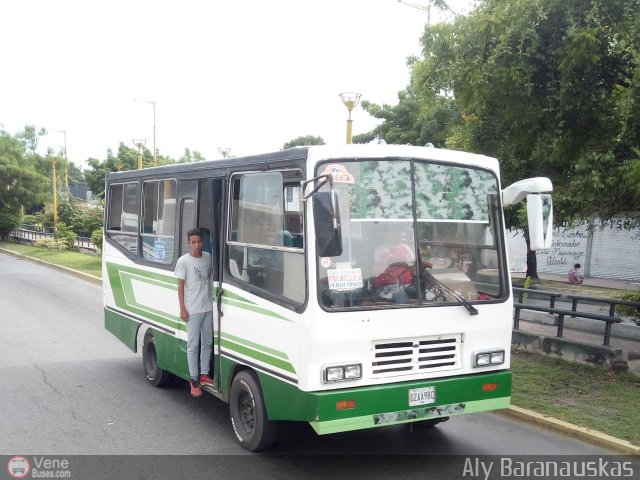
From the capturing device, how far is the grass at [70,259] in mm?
22891

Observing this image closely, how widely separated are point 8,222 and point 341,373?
41.3 meters

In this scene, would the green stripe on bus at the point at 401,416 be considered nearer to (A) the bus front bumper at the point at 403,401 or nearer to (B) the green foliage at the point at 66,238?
(A) the bus front bumper at the point at 403,401

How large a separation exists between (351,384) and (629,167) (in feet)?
14.9

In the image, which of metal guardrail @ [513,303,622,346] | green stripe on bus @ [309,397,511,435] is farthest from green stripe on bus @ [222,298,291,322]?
metal guardrail @ [513,303,622,346]

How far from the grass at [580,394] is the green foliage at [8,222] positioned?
3941cm

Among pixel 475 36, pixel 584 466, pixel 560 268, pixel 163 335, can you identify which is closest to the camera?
pixel 584 466

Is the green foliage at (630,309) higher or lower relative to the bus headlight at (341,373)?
lower

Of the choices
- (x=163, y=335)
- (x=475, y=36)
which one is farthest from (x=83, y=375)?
(x=475, y=36)

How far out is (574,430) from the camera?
600 centimetres

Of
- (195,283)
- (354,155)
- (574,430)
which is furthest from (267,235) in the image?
(574,430)

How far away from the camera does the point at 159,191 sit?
7.36 meters

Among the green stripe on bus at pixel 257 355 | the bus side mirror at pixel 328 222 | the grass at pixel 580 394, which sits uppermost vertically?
the bus side mirror at pixel 328 222

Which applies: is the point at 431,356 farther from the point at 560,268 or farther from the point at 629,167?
the point at 560,268

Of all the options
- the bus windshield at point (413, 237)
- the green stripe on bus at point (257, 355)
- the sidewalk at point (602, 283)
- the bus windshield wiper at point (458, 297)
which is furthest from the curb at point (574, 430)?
the sidewalk at point (602, 283)
